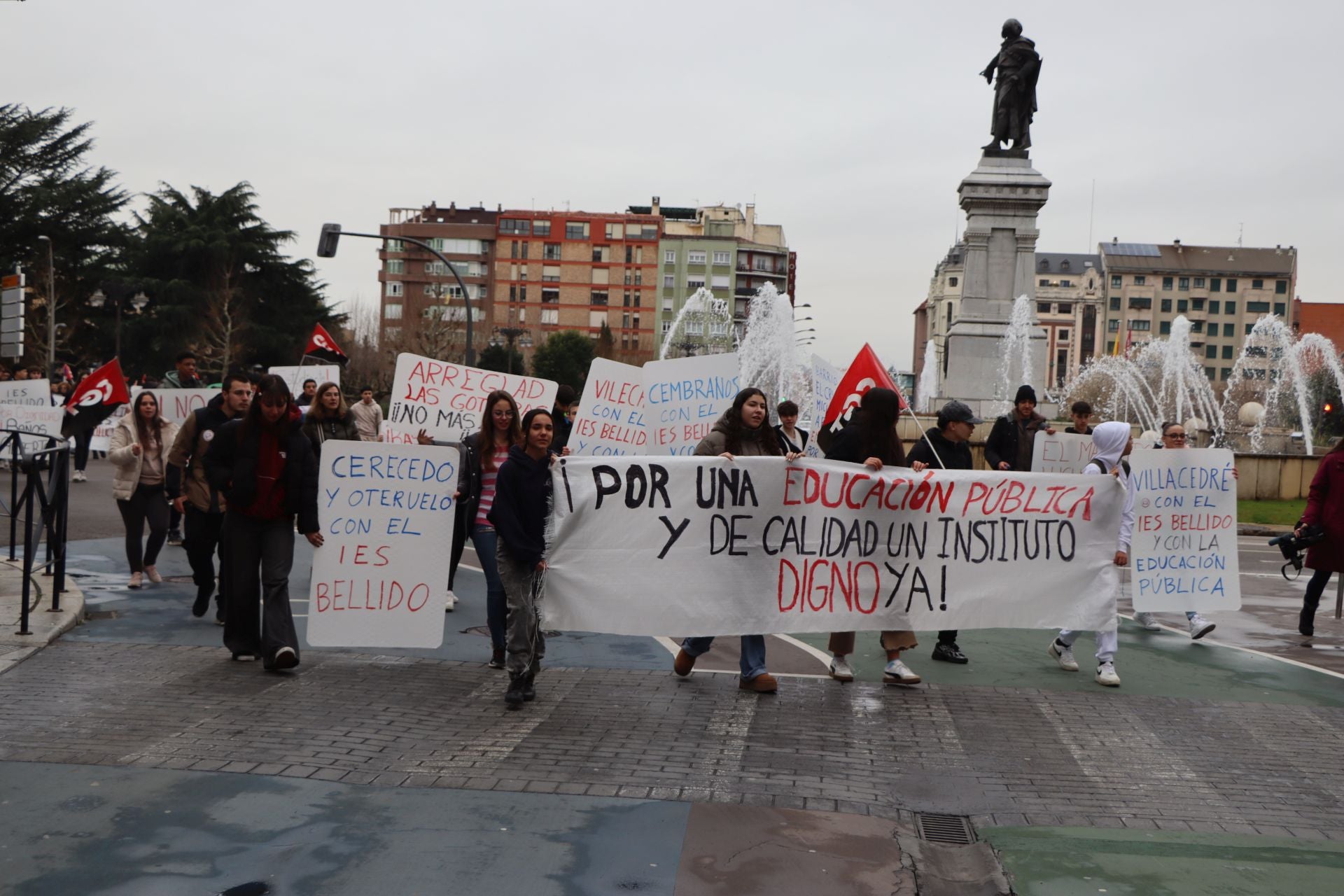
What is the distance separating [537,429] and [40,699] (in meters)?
3.20

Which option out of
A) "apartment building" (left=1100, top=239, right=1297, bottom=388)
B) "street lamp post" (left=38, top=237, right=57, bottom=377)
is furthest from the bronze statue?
"apartment building" (left=1100, top=239, right=1297, bottom=388)

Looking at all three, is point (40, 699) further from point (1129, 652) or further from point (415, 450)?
point (1129, 652)

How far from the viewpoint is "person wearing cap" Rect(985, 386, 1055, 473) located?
12078 millimetres

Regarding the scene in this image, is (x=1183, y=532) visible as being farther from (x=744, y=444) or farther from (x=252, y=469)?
(x=252, y=469)

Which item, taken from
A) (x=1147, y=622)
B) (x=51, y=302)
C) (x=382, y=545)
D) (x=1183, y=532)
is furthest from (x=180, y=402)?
(x=51, y=302)

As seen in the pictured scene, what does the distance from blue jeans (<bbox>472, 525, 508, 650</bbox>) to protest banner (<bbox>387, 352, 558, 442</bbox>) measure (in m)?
4.60

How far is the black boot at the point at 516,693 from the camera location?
7.77 m

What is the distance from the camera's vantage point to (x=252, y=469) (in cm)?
847

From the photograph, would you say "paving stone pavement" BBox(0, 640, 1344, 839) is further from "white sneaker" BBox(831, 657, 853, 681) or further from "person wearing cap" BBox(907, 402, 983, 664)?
"person wearing cap" BBox(907, 402, 983, 664)

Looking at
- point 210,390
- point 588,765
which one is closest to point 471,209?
point 210,390

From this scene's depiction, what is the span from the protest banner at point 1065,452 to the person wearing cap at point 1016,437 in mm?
1885

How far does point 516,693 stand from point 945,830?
295cm

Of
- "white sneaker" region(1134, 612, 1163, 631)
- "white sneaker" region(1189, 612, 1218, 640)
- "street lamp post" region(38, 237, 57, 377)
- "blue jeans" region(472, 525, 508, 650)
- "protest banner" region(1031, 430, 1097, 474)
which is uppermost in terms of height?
"street lamp post" region(38, 237, 57, 377)

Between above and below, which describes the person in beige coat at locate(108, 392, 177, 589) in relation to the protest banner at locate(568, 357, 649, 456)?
below
